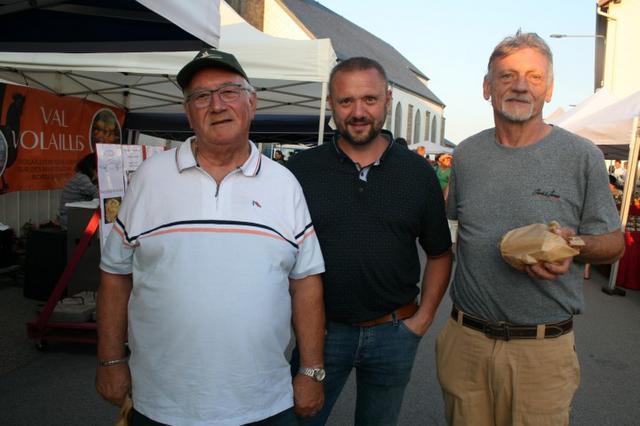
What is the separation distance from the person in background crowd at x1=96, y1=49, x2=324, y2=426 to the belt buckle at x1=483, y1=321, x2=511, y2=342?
0.77m

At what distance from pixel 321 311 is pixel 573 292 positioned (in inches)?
41.4

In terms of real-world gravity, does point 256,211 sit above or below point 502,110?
below

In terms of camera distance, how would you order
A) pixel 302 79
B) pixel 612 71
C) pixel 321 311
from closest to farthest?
pixel 321 311, pixel 302 79, pixel 612 71

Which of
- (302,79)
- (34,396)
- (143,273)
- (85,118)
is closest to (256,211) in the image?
(143,273)

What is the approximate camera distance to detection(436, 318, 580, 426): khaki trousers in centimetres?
206

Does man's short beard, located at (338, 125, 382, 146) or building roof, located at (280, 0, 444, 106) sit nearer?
man's short beard, located at (338, 125, 382, 146)

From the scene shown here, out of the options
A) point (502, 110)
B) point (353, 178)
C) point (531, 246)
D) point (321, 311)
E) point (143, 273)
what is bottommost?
A: point (321, 311)

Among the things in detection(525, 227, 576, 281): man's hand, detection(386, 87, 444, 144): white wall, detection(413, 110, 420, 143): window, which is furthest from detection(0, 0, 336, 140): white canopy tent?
detection(413, 110, 420, 143): window

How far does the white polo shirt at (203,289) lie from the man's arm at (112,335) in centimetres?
7

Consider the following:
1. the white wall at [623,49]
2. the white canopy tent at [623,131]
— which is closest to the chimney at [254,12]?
the white wall at [623,49]

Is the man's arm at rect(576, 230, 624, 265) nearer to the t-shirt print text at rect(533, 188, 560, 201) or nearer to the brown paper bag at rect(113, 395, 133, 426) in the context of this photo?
the t-shirt print text at rect(533, 188, 560, 201)

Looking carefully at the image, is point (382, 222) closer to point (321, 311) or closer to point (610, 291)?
point (321, 311)

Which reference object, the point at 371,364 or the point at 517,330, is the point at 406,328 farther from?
the point at 517,330

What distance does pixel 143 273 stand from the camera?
1723mm
